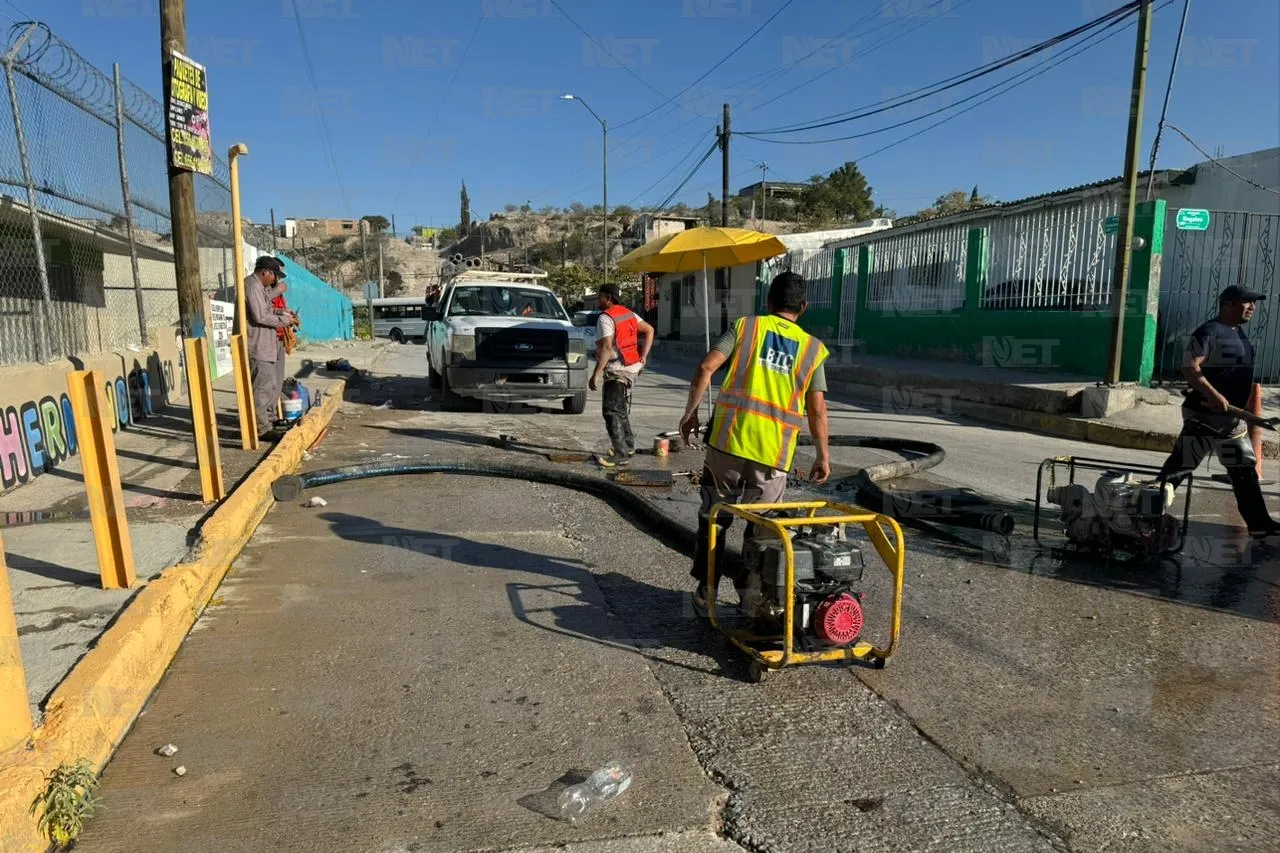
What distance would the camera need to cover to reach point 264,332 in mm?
8250

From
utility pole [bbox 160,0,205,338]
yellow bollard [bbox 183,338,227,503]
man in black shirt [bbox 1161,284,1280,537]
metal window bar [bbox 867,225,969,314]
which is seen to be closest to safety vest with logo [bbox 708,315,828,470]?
man in black shirt [bbox 1161,284,1280,537]

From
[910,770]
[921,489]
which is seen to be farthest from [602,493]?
[910,770]

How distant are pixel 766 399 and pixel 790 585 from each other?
958 mm

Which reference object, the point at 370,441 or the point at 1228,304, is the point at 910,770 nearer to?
the point at 1228,304

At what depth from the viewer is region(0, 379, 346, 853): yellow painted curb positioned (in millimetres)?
2363

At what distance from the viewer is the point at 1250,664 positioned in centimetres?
388

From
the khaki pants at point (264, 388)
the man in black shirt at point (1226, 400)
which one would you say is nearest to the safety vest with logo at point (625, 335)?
the khaki pants at point (264, 388)

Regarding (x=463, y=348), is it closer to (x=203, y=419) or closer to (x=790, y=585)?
(x=203, y=419)

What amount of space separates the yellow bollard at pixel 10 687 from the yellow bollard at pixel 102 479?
1.59 metres

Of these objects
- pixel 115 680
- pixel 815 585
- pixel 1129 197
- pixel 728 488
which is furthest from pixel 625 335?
pixel 1129 197

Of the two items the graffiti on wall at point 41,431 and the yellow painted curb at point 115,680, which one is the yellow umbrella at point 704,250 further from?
the yellow painted curb at point 115,680

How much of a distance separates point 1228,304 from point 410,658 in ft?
18.7

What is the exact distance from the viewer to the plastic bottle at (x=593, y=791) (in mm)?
2623

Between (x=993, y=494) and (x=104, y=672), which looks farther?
(x=993, y=494)
